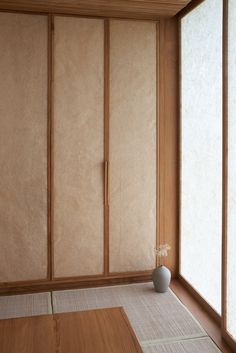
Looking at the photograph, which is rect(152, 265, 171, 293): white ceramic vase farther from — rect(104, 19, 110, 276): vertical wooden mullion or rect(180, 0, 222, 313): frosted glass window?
rect(104, 19, 110, 276): vertical wooden mullion

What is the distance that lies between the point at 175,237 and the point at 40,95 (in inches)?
70.5

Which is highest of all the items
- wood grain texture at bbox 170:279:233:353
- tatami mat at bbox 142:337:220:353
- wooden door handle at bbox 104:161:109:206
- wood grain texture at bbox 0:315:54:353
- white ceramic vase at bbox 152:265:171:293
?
wooden door handle at bbox 104:161:109:206

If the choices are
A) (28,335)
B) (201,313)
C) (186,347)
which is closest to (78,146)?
(201,313)

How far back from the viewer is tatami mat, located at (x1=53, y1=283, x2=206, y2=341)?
255cm

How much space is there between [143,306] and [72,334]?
1552mm

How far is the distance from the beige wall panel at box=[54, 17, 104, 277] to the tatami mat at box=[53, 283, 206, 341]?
0.83 ft

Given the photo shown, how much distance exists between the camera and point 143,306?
2.93 m

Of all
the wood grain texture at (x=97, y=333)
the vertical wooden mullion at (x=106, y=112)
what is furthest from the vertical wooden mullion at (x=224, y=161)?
the vertical wooden mullion at (x=106, y=112)

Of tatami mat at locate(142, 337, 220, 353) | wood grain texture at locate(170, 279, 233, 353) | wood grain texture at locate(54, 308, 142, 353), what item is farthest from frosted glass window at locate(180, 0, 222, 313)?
wood grain texture at locate(54, 308, 142, 353)

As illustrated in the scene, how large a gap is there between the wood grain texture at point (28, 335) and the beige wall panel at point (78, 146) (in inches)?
66.6

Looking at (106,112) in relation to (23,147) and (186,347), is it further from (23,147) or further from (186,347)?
(186,347)

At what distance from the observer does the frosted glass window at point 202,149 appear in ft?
8.91

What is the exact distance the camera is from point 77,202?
3299mm

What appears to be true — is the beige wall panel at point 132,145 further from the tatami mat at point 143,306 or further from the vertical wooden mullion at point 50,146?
the vertical wooden mullion at point 50,146
